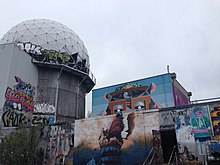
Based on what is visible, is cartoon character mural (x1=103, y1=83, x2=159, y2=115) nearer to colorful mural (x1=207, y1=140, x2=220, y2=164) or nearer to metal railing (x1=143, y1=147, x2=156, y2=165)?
metal railing (x1=143, y1=147, x2=156, y2=165)

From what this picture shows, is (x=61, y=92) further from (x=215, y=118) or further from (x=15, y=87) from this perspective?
(x=215, y=118)

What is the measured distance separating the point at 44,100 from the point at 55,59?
5397mm

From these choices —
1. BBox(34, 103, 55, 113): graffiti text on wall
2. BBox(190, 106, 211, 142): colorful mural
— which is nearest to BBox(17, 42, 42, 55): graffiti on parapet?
BBox(34, 103, 55, 113): graffiti text on wall

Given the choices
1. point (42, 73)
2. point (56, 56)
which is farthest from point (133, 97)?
point (42, 73)

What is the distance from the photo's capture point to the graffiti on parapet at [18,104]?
72.7ft

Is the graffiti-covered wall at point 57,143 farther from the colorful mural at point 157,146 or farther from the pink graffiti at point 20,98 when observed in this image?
the colorful mural at point 157,146

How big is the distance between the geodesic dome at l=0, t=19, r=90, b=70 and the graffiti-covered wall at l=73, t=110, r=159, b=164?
39.8ft

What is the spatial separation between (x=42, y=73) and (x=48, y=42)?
414cm

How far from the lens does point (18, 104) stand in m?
23.6

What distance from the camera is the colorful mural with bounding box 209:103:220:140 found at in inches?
535

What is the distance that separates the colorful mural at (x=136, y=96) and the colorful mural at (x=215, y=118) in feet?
46.0

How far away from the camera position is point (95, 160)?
17469 millimetres

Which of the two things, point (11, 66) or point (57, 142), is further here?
point (11, 66)

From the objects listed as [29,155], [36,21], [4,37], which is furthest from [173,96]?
[4,37]
